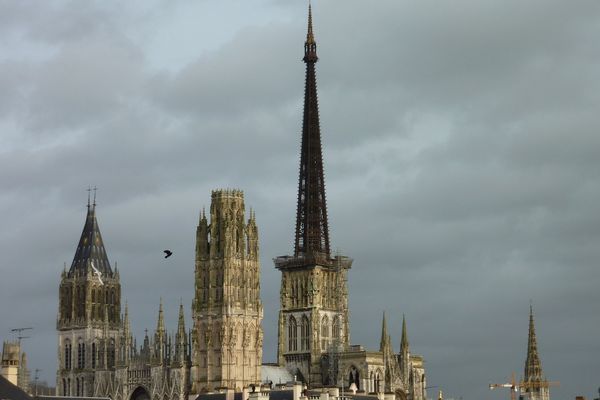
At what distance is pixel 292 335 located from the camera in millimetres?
187250

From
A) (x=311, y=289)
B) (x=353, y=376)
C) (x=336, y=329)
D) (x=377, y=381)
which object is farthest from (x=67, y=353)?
(x=377, y=381)

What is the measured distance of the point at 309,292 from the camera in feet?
610

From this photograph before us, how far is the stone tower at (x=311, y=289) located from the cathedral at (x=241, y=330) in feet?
0.40

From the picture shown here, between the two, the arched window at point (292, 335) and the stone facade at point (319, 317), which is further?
the arched window at point (292, 335)

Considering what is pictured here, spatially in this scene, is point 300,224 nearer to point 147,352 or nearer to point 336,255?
point 336,255

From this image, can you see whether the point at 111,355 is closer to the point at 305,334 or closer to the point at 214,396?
the point at 305,334

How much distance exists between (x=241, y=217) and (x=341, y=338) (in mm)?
20419

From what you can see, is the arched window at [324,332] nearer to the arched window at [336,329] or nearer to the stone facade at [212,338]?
the arched window at [336,329]

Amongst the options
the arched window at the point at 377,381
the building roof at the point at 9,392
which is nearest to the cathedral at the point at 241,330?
the arched window at the point at 377,381

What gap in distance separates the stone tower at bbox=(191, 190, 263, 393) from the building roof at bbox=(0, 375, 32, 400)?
6947 cm

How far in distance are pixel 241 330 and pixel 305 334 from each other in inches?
462

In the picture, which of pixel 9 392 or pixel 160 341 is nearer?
→ pixel 9 392

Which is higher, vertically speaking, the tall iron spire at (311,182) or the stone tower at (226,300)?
the tall iron spire at (311,182)

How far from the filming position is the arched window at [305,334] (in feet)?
608
